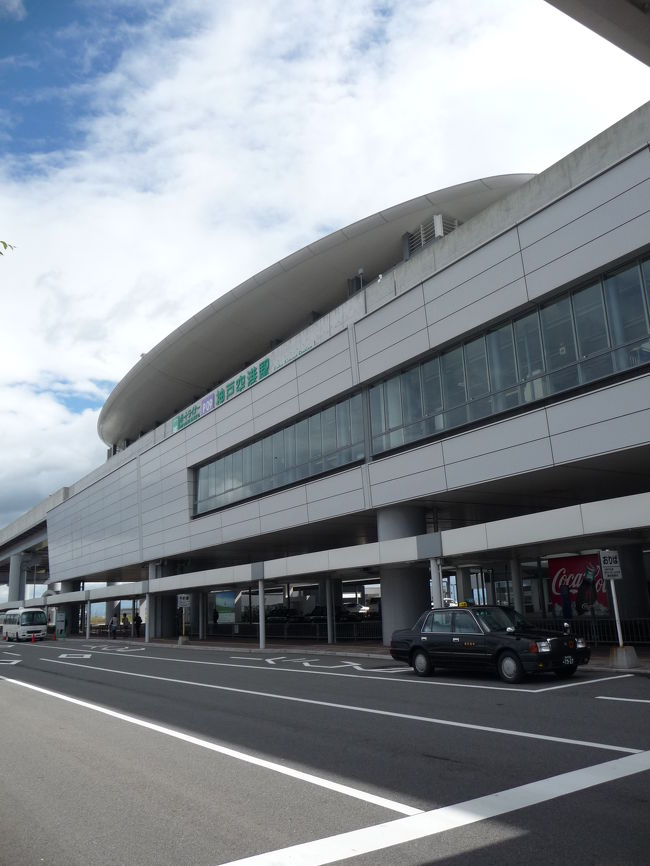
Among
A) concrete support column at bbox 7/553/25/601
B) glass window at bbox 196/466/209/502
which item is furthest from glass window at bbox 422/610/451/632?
concrete support column at bbox 7/553/25/601

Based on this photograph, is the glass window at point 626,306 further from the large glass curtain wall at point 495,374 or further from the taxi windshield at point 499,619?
the taxi windshield at point 499,619

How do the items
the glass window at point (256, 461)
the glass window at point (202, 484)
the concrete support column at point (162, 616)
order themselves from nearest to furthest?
1. the glass window at point (256, 461)
2. the glass window at point (202, 484)
3. the concrete support column at point (162, 616)

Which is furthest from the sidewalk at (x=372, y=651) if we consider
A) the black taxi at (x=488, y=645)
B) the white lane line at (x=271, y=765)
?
the white lane line at (x=271, y=765)

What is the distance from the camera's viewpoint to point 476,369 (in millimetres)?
22062

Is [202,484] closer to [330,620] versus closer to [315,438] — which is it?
[315,438]

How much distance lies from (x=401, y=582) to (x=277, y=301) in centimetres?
1769

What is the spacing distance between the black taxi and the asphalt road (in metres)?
0.67

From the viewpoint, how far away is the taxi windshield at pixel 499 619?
14805mm

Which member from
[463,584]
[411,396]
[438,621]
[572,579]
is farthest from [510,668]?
[463,584]

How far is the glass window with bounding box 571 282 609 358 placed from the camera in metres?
18.2

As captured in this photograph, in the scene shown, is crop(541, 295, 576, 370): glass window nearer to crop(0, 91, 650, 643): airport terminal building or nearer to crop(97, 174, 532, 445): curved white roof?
crop(0, 91, 650, 643): airport terminal building

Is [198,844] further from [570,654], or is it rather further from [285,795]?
[570,654]

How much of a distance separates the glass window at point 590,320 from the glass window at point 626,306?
9.4 inches

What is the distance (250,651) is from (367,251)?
1897cm
